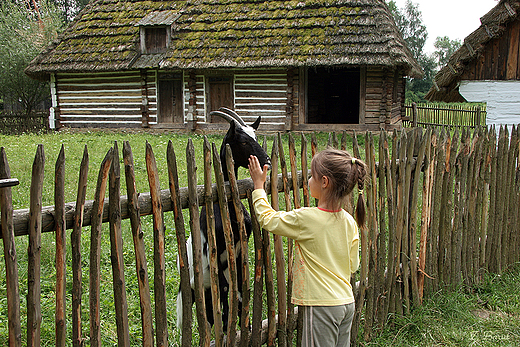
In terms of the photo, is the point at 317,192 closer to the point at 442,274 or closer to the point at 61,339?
the point at 61,339

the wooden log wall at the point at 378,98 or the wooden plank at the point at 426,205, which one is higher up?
the wooden log wall at the point at 378,98

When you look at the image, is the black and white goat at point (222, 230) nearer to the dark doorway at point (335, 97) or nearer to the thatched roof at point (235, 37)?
the thatched roof at point (235, 37)

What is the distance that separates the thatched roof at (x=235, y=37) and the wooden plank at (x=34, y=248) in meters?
12.8

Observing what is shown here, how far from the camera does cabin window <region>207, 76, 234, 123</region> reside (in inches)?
637

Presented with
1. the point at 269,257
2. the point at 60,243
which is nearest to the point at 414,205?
the point at 269,257

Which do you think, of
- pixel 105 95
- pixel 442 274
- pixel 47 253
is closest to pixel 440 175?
pixel 442 274

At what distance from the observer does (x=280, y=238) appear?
110 inches

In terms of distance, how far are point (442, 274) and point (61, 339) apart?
3432 mm

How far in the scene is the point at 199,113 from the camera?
640 inches

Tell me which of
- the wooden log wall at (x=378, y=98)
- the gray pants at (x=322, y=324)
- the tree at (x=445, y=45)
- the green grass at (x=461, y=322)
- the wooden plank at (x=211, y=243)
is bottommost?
the green grass at (x=461, y=322)

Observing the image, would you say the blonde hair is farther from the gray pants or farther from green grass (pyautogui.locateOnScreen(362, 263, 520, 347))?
green grass (pyautogui.locateOnScreen(362, 263, 520, 347))

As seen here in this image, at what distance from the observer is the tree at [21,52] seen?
74.7ft

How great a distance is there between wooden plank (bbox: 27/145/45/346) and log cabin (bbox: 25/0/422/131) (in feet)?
42.2

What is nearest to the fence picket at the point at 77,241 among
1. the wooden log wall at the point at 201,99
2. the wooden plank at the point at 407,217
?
the wooden plank at the point at 407,217
